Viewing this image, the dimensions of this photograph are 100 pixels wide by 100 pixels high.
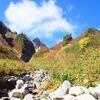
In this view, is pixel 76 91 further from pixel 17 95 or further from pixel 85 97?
pixel 17 95

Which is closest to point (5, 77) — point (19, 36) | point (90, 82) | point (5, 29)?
point (90, 82)

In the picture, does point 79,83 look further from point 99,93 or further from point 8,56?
point 8,56

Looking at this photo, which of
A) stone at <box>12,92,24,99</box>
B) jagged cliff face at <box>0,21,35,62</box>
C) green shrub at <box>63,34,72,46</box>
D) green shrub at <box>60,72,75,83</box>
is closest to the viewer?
stone at <box>12,92,24,99</box>

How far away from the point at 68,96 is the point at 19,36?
64457mm

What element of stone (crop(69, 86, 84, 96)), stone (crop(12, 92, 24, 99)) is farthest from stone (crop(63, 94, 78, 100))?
stone (crop(12, 92, 24, 99))

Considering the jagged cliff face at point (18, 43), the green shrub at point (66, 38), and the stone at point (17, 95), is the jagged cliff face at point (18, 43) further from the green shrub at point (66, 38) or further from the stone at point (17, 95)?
the stone at point (17, 95)

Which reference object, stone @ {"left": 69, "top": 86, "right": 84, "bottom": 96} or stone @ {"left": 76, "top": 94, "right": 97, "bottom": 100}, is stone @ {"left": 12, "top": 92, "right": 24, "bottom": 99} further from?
stone @ {"left": 76, "top": 94, "right": 97, "bottom": 100}

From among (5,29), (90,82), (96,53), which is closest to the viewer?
(90,82)

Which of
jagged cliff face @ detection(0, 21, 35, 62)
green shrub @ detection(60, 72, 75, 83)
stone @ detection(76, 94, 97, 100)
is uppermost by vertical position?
jagged cliff face @ detection(0, 21, 35, 62)

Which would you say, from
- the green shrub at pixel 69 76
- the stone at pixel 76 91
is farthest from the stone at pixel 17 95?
the stone at pixel 76 91

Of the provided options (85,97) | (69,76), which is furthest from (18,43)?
(85,97)

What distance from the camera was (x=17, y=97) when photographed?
19.0 meters

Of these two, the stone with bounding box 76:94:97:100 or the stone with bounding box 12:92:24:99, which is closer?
the stone with bounding box 76:94:97:100

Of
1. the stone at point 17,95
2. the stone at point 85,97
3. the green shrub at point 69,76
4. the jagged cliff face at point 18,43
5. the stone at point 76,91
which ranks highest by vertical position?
the jagged cliff face at point 18,43
